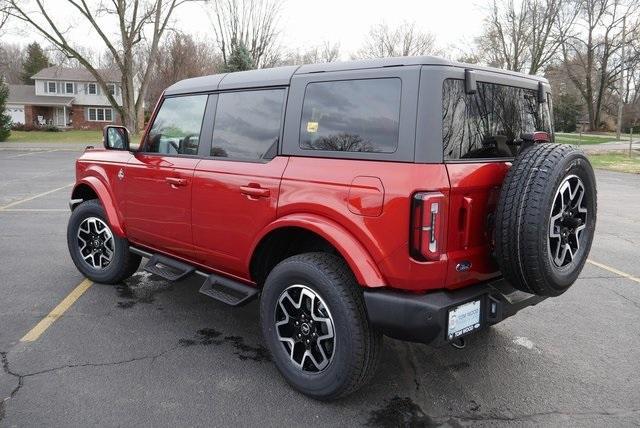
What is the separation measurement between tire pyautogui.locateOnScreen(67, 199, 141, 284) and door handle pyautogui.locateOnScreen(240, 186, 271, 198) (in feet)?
6.22

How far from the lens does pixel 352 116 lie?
2.86 metres

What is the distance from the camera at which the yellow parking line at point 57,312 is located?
148 inches

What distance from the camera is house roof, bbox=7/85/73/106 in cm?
5325

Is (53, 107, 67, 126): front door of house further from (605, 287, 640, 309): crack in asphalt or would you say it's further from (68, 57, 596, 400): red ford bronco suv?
(605, 287, 640, 309): crack in asphalt

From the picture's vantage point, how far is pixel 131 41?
109 feet

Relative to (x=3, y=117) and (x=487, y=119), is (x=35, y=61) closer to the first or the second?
(x=3, y=117)

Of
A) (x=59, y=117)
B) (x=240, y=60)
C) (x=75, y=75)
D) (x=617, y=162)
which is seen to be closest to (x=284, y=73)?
(x=617, y=162)

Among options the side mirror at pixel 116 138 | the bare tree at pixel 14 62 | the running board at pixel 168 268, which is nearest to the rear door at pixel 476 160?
the running board at pixel 168 268

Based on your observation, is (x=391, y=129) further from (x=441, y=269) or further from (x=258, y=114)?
(x=258, y=114)

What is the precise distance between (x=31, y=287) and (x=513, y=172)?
4456mm

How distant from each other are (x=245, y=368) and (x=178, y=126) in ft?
6.51

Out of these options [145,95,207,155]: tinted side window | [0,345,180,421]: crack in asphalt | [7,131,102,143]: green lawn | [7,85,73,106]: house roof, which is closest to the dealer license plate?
[0,345,180,421]: crack in asphalt

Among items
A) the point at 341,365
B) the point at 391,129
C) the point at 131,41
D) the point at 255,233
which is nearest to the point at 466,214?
the point at 391,129

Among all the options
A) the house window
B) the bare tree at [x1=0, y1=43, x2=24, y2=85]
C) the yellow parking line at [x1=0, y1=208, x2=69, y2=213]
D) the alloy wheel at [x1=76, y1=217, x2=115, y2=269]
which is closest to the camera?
the alloy wheel at [x1=76, y1=217, x2=115, y2=269]
